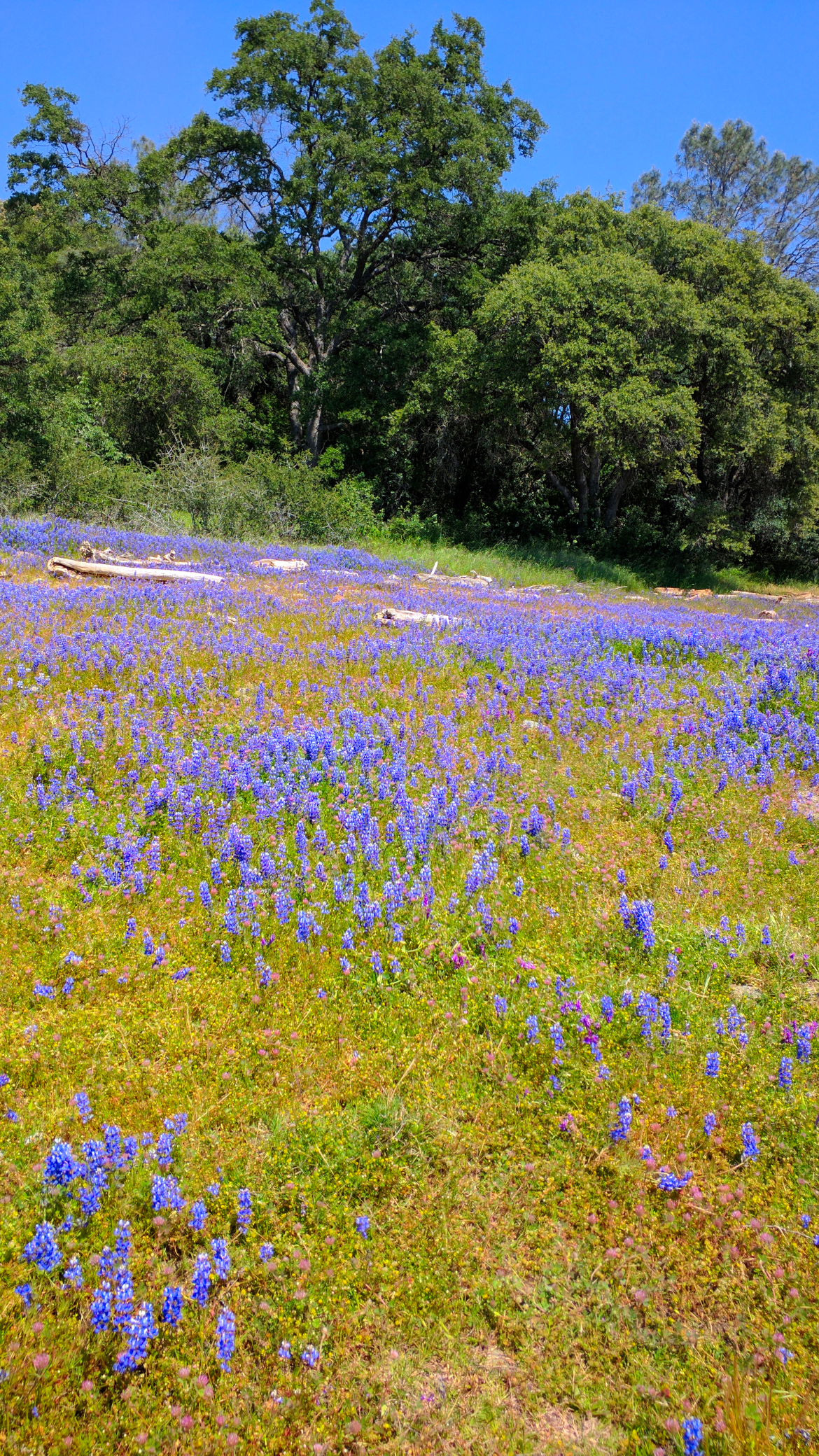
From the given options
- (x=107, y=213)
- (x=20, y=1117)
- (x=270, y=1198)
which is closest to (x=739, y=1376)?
(x=270, y=1198)

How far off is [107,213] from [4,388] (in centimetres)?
1715

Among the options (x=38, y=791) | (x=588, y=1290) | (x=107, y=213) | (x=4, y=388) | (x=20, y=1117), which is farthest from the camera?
(x=107, y=213)

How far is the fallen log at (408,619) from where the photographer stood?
1060cm

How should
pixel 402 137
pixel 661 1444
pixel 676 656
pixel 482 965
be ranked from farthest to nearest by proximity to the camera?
pixel 402 137 < pixel 676 656 < pixel 482 965 < pixel 661 1444

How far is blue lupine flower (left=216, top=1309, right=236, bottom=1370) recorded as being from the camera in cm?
222

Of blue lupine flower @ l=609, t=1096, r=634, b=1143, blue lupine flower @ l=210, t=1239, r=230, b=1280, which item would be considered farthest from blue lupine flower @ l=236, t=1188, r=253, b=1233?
blue lupine flower @ l=609, t=1096, r=634, b=1143

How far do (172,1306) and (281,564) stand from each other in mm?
15161

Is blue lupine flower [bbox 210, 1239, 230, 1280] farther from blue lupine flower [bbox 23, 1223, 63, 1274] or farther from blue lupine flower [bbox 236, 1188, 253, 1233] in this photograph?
blue lupine flower [bbox 23, 1223, 63, 1274]

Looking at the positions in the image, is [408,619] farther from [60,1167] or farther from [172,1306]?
[172,1306]

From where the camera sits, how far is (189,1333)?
7.67ft

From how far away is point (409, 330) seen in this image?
2872 cm

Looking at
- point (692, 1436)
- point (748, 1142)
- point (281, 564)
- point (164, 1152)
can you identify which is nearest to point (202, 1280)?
point (164, 1152)

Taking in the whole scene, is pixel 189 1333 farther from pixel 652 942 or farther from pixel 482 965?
pixel 652 942

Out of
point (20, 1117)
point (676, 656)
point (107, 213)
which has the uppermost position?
point (107, 213)
